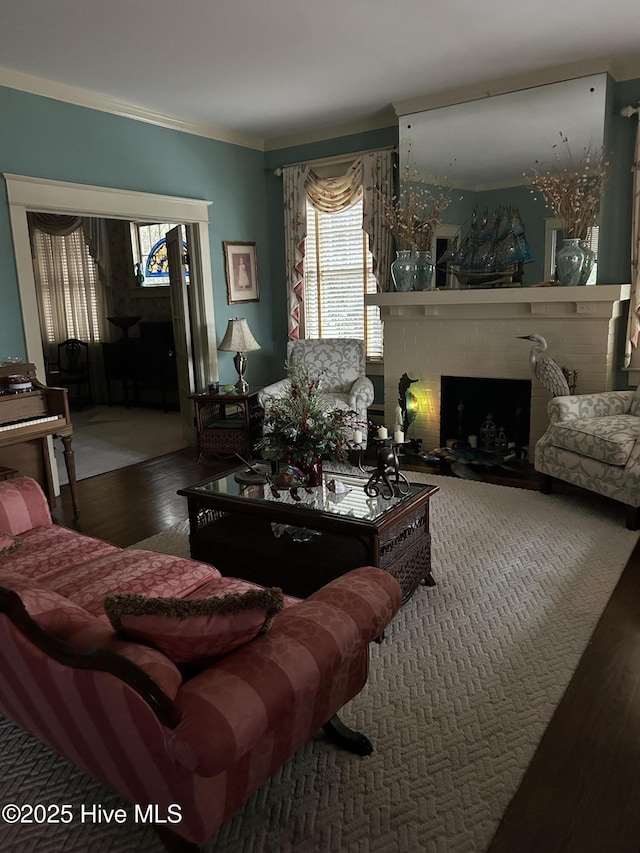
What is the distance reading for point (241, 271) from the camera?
20.4 feet

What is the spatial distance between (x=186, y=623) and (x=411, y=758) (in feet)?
3.22

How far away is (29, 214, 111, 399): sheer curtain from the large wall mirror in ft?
15.6

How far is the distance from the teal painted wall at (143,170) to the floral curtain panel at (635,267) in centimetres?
341

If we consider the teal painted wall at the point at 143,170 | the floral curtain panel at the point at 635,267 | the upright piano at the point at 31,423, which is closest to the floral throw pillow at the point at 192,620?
the upright piano at the point at 31,423

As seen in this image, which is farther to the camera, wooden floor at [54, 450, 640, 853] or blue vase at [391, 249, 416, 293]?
blue vase at [391, 249, 416, 293]

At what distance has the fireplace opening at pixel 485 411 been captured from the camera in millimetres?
5156

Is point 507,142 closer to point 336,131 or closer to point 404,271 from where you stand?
point 404,271

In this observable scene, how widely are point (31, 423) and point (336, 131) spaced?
12.4ft

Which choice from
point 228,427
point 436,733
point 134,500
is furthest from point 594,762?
point 228,427

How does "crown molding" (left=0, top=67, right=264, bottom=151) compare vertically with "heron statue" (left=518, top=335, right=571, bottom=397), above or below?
above

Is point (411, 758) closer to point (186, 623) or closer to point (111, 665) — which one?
point (186, 623)

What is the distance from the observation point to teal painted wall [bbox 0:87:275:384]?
430 centimetres

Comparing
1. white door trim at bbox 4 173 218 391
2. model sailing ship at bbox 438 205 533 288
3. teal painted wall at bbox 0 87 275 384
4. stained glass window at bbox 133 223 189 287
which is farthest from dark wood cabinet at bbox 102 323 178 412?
model sailing ship at bbox 438 205 533 288

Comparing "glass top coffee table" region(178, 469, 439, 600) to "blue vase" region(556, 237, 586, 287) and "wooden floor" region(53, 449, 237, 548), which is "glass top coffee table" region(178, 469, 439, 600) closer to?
"wooden floor" region(53, 449, 237, 548)
